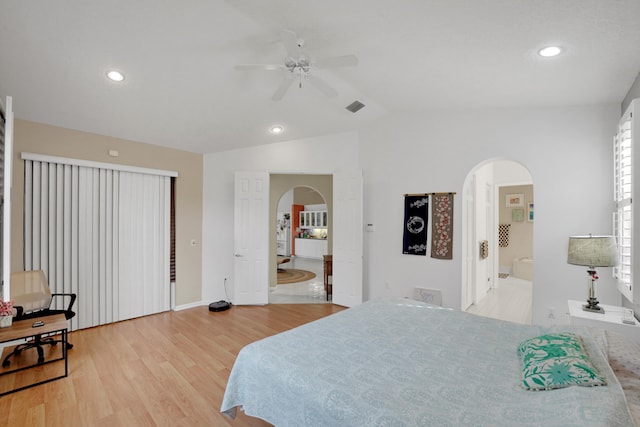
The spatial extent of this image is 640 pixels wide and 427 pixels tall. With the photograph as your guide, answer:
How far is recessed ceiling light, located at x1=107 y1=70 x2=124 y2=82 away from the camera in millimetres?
2917

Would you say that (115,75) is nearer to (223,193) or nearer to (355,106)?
(223,193)

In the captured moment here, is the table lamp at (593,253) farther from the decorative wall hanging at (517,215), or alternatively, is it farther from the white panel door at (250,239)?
the decorative wall hanging at (517,215)

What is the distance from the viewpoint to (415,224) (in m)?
4.29

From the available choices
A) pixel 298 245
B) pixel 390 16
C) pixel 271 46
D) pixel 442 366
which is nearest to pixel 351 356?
pixel 442 366

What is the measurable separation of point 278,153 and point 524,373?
4392 mm

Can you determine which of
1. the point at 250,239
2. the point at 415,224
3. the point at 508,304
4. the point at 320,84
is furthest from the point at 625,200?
the point at 250,239

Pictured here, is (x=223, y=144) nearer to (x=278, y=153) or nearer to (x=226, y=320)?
(x=278, y=153)

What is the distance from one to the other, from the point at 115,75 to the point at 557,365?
4.05 meters

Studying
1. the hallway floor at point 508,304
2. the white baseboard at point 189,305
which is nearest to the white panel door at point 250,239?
the white baseboard at point 189,305

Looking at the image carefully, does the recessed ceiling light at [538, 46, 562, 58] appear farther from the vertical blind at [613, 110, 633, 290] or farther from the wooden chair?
the wooden chair

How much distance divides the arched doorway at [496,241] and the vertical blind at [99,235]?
4459mm

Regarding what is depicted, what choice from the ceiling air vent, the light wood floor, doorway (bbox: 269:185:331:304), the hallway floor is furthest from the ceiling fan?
doorway (bbox: 269:185:331:304)

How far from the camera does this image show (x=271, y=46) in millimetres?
2805

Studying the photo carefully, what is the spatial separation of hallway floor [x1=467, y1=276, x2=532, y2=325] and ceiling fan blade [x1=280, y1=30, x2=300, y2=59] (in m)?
4.22
